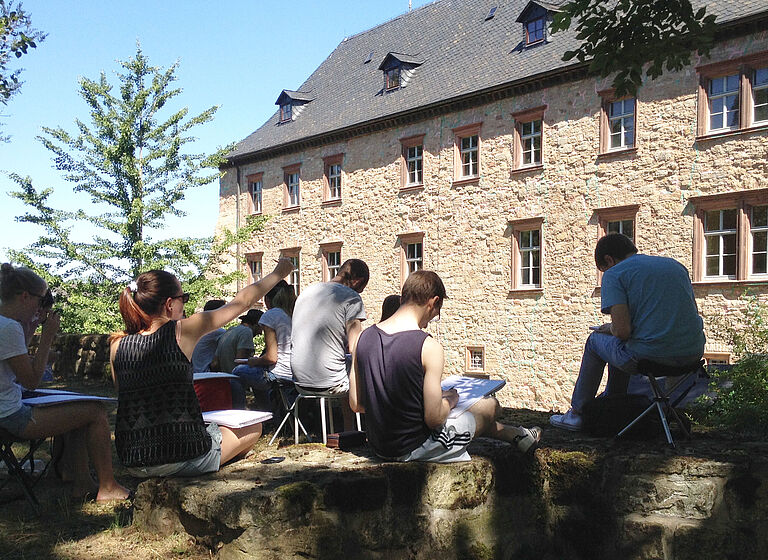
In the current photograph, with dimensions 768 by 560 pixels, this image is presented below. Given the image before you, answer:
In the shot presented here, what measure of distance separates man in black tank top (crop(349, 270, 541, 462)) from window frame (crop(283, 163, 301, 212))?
2376 cm

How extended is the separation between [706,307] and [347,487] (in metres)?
14.7

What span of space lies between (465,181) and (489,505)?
17.9m

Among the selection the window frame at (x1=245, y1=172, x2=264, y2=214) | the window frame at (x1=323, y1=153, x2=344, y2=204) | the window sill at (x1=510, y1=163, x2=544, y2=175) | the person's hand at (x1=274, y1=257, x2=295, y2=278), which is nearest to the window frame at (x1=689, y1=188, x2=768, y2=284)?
the window sill at (x1=510, y1=163, x2=544, y2=175)

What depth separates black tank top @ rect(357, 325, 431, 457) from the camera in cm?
412

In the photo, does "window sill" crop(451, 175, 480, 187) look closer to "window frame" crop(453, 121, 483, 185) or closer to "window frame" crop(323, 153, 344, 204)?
"window frame" crop(453, 121, 483, 185)

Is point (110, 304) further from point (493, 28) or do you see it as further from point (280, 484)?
point (280, 484)

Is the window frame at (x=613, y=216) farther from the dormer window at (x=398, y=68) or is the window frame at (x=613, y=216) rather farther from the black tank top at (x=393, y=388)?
the black tank top at (x=393, y=388)

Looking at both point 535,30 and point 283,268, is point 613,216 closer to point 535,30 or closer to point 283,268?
point 535,30

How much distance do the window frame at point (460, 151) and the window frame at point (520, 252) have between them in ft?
6.78

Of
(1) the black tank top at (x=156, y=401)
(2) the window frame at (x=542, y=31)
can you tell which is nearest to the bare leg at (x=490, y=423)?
(1) the black tank top at (x=156, y=401)

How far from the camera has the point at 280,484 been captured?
400 centimetres

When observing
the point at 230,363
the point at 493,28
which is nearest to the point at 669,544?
the point at 230,363

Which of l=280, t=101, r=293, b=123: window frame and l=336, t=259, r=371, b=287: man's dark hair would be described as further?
l=280, t=101, r=293, b=123: window frame

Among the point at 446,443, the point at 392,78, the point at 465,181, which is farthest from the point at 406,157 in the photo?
the point at 446,443
